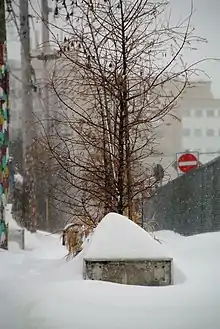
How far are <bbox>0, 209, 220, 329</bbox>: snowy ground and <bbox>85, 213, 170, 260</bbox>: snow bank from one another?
0.36 feet

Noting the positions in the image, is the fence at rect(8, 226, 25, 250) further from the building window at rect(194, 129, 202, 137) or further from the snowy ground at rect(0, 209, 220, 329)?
the building window at rect(194, 129, 202, 137)

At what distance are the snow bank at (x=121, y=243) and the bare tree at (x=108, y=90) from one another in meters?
0.67

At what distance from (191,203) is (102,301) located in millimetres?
3193

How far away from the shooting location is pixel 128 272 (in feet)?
7.16

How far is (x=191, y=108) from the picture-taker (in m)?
2.92

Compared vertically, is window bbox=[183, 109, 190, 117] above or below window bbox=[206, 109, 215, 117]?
above

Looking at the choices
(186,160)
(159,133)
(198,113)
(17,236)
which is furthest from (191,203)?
(198,113)

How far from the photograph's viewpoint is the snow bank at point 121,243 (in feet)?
7.22

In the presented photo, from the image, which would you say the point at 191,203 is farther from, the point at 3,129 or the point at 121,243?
the point at 121,243

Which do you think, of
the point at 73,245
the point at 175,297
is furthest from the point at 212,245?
the point at 175,297

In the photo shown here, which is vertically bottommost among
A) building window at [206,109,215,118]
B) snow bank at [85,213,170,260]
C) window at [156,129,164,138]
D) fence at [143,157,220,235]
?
snow bank at [85,213,170,260]

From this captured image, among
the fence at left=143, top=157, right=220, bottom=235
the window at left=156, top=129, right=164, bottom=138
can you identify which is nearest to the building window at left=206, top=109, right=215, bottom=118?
the window at left=156, top=129, right=164, bottom=138

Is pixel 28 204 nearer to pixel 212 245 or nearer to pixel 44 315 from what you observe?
pixel 212 245

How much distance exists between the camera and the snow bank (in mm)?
2201
